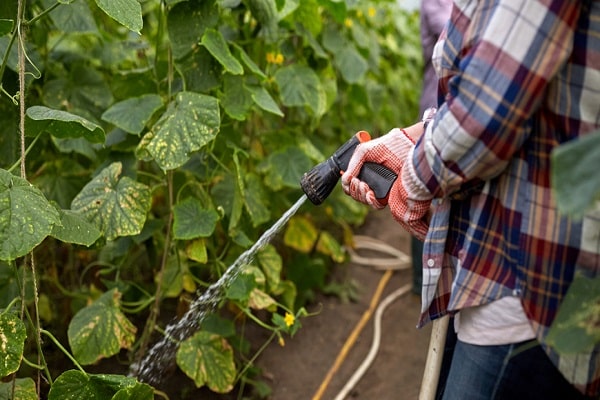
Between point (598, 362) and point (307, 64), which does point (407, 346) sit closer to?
point (307, 64)

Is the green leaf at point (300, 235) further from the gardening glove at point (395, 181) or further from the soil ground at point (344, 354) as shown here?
the gardening glove at point (395, 181)

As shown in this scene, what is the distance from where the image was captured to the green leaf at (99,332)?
71.0 inches

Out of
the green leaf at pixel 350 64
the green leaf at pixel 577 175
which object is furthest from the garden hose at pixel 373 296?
the green leaf at pixel 577 175

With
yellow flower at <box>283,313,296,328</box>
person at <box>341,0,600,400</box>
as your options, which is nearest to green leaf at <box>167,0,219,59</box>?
yellow flower at <box>283,313,296,328</box>

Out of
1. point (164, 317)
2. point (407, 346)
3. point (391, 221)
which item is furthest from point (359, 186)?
point (391, 221)

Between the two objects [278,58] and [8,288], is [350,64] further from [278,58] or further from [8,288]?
[8,288]

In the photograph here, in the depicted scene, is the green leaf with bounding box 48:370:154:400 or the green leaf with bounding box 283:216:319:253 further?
the green leaf with bounding box 283:216:319:253

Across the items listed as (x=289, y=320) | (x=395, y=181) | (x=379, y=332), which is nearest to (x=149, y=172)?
(x=289, y=320)

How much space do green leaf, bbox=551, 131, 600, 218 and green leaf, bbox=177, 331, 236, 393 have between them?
132 centimetres

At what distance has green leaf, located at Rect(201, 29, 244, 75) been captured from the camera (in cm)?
176

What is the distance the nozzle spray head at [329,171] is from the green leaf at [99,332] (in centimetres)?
63

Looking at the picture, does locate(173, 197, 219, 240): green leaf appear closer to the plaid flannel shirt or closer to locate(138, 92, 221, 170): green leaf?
locate(138, 92, 221, 170): green leaf

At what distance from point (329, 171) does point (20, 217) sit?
559 mm

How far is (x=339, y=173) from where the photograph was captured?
149 cm
